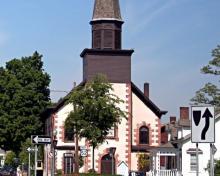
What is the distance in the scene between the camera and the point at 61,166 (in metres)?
80.7

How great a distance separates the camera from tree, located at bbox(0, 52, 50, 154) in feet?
296

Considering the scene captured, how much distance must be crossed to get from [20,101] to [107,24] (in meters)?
18.2

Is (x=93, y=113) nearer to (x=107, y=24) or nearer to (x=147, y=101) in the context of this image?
(x=107, y=24)

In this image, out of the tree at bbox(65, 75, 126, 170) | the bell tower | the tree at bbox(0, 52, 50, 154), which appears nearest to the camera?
the tree at bbox(65, 75, 126, 170)

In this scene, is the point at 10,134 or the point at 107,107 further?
the point at 10,134

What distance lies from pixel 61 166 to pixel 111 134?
22.1ft

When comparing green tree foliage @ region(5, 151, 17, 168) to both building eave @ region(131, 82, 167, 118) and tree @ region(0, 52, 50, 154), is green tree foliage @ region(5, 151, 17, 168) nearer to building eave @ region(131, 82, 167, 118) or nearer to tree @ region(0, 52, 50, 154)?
tree @ region(0, 52, 50, 154)

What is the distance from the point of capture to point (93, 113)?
5778 cm

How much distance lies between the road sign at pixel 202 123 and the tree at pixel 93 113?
127 ft

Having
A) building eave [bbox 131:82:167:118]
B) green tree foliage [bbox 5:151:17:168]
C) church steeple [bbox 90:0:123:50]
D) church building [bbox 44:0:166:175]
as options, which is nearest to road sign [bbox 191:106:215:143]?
church building [bbox 44:0:166:175]

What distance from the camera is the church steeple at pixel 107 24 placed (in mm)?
80125

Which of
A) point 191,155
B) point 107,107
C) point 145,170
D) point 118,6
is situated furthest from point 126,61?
point 107,107

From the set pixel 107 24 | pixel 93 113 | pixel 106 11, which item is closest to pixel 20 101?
pixel 107 24

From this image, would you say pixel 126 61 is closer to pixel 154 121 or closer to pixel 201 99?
pixel 154 121
